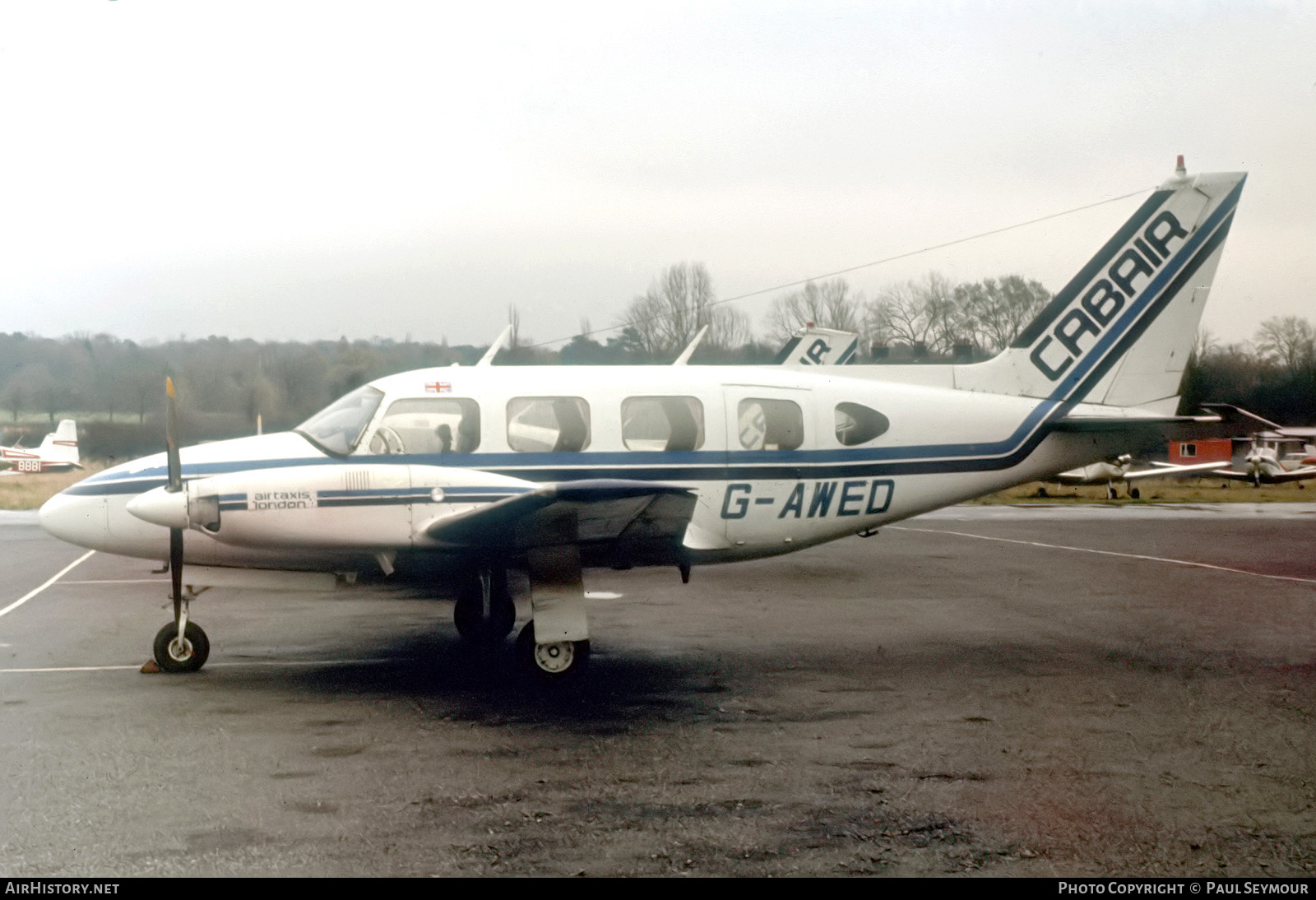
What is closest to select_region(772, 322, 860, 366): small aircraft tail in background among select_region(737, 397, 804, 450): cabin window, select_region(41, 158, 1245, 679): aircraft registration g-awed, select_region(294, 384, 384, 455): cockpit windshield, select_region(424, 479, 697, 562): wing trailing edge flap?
select_region(41, 158, 1245, 679): aircraft registration g-awed

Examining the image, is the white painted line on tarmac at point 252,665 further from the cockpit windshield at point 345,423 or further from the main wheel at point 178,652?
the cockpit windshield at point 345,423

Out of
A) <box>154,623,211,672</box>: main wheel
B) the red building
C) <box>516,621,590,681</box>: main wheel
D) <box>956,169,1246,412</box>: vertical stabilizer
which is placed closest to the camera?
<box>516,621,590,681</box>: main wheel

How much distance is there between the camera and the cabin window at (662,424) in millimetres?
9914

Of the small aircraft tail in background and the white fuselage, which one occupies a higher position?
the small aircraft tail in background

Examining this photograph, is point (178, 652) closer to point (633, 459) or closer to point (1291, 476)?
point (633, 459)

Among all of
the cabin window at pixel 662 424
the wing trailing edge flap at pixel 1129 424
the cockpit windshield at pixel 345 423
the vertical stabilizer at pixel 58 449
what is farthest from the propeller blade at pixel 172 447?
the vertical stabilizer at pixel 58 449

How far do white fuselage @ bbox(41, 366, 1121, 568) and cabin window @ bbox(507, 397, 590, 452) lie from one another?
0.01 meters

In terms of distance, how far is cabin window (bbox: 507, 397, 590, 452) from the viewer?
9.72 metres

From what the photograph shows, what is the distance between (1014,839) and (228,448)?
Result: 22.9ft

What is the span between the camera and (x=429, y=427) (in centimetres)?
954

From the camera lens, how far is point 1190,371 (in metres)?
17.6

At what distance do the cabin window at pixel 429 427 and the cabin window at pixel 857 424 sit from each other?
331 cm

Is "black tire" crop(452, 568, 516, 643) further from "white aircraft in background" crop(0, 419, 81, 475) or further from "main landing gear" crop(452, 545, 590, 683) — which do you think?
"white aircraft in background" crop(0, 419, 81, 475)

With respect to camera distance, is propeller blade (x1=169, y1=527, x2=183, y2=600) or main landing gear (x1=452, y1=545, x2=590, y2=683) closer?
main landing gear (x1=452, y1=545, x2=590, y2=683)
